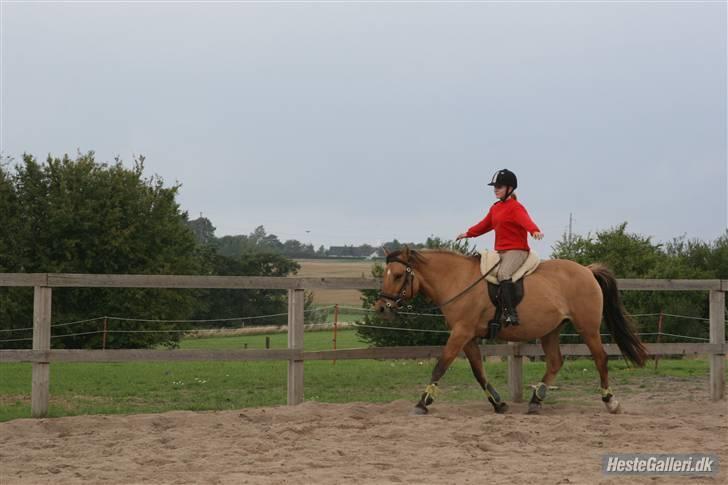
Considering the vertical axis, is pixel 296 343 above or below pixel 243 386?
above

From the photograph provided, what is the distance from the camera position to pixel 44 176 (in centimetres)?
3198

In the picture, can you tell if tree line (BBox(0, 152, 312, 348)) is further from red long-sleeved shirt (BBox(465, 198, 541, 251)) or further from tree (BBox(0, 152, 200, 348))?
red long-sleeved shirt (BBox(465, 198, 541, 251))

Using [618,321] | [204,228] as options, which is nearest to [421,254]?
[618,321]

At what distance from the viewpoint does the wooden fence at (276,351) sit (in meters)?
7.91

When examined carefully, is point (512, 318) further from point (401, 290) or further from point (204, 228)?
point (204, 228)

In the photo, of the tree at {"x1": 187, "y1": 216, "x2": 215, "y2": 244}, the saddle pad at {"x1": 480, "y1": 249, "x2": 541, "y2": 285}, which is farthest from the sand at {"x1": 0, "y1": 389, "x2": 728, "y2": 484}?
the tree at {"x1": 187, "y1": 216, "x2": 215, "y2": 244}

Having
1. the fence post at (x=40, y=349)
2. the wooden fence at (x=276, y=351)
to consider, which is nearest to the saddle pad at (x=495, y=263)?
the wooden fence at (x=276, y=351)

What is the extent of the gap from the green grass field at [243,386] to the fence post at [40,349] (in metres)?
0.21

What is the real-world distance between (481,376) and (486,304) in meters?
0.76

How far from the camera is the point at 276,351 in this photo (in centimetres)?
837

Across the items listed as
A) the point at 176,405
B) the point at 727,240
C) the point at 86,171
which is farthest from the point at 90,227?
the point at 727,240

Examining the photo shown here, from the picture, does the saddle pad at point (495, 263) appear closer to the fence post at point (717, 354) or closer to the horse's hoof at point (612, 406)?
the horse's hoof at point (612, 406)

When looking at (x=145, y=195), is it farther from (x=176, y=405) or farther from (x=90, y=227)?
(x=176, y=405)

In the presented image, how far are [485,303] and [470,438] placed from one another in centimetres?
195
